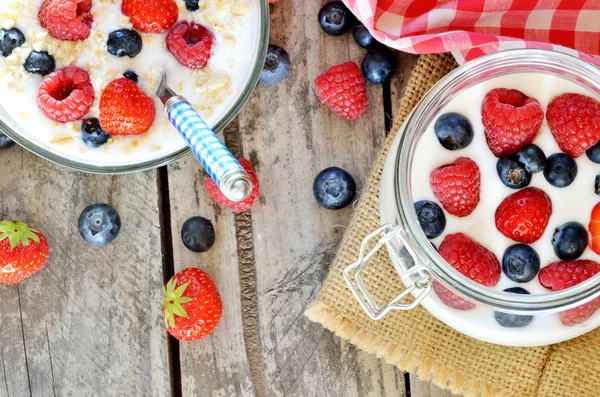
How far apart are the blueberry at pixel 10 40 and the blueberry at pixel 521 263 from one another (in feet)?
2.74

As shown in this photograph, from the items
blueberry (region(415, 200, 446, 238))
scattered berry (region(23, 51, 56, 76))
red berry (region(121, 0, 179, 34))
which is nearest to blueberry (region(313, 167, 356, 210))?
blueberry (region(415, 200, 446, 238))

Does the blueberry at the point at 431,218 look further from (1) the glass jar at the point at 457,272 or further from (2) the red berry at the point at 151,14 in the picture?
(2) the red berry at the point at 151,14

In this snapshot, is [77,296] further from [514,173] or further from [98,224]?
[514,173]

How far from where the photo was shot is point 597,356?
1388 millimetres

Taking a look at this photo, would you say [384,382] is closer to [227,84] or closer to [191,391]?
[191,391]

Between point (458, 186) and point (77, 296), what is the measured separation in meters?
0.77

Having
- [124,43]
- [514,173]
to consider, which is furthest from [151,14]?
[514,173]

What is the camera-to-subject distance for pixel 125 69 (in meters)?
1.34

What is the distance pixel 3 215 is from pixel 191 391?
0.48 metres

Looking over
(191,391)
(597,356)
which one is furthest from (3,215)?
(597,356)

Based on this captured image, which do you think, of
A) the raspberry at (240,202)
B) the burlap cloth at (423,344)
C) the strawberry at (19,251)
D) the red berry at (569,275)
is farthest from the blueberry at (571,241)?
the strawberry at (19,251)

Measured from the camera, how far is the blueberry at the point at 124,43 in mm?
1316

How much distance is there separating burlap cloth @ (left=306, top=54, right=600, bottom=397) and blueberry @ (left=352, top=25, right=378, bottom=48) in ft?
0.35

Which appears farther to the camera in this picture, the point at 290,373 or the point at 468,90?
the point at 290,373
